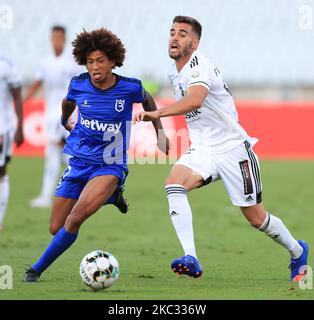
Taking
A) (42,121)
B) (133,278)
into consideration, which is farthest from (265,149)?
(133,278)

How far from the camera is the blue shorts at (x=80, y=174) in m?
8.06

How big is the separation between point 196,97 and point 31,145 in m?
16.4

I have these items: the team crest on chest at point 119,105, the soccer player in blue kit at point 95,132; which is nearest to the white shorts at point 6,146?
the soccer player in blue kit at point 95,132

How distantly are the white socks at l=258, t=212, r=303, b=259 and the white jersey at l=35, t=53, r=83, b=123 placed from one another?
8.04 meters

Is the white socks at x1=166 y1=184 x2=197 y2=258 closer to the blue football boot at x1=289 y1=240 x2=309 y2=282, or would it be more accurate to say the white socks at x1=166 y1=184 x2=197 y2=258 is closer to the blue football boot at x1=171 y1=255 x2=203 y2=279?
the blue football boot at x1=171 y1=255 x2=203 y2=279

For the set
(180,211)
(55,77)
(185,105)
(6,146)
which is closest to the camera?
(185,105)

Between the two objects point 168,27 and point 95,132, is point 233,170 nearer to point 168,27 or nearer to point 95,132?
point 95,132

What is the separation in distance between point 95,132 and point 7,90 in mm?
4580

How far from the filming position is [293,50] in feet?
96.8

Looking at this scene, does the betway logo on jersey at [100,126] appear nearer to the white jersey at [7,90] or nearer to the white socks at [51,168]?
the white jersey at [7,90]

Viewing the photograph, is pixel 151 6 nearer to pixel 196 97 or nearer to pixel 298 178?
pixel 298 178

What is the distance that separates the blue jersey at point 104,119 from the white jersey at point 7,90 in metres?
4.04

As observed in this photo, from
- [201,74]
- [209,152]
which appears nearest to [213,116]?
[209,152]

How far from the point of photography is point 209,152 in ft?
26.8
